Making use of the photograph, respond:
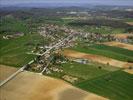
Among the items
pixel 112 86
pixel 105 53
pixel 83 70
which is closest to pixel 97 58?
pixel 105 53

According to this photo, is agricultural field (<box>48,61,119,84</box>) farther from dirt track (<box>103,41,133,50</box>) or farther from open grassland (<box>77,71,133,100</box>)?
dirt track (<box>103,41,133,50</box>)

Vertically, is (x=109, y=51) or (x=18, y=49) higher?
(x=18, y=49)

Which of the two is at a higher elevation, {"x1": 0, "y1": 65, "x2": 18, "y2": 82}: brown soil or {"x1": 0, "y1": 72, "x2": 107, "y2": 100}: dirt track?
{"x1": 0, "y1": 72, "x2": 107, "y2": 100}: dirt track

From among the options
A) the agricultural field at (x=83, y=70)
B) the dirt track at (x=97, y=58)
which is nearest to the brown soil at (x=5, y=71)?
the agricultural field at (x=83, y=70)

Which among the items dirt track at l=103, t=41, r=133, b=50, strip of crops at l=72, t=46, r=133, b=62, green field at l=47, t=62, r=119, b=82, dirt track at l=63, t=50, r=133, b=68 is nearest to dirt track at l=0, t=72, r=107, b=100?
green field at l=47, t=62, r=119, b=82

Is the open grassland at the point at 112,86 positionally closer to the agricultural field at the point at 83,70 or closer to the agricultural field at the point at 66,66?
the agricultural field at the point at 66,66

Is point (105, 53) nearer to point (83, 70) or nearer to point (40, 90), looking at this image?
point (83, 70)
